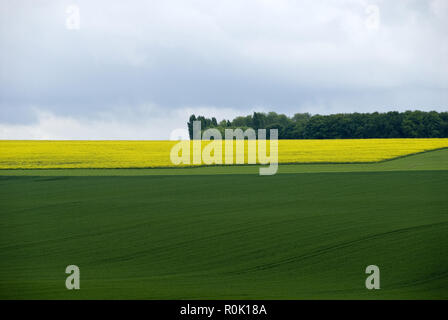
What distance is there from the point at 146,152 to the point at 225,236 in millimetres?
10153

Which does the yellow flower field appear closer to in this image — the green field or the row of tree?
the row of tree

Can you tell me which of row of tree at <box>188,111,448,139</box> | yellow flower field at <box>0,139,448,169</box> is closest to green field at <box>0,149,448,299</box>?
row of tree at <box>188,111,448,139</box>

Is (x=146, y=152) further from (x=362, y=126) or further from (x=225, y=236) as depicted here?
(x=225, y=236)

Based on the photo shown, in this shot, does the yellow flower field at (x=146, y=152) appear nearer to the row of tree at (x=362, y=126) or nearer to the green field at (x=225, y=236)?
the row of tree at (x=362, y=126)

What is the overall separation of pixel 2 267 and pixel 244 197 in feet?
19.4

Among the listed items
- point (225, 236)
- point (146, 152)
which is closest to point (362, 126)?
point (146, 152)

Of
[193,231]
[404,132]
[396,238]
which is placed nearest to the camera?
[396,238]

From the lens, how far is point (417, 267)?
832cm

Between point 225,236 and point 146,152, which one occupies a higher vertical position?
point 146,152

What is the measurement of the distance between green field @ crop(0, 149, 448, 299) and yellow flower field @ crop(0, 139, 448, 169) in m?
1.97

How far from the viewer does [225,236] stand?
32.6ft

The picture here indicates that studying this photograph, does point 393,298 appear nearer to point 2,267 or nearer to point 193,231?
point 193,231

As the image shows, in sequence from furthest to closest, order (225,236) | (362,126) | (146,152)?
(146,152) → (362,126) → (225,236)

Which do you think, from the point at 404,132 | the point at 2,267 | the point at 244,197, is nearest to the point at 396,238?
the point at 244,197
